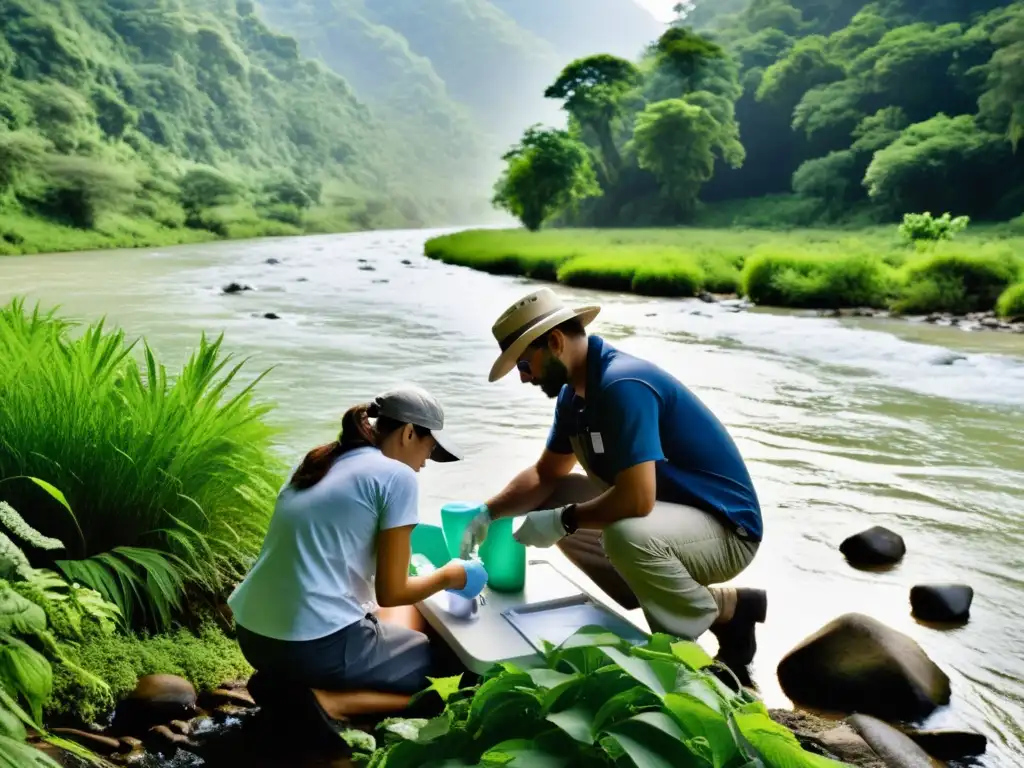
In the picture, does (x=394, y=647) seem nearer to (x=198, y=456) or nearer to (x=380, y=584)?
(x=380, y=584)

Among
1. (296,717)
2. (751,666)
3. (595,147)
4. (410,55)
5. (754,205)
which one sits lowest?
(751,666)

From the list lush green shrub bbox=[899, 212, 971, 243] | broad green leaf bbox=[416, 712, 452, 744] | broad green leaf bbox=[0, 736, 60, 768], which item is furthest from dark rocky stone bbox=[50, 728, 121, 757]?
lush green shrub bbox=[899, 212, 971, 243]

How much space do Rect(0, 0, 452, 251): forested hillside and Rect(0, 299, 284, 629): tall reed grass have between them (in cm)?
3482

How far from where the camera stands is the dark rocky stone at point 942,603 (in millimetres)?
3617

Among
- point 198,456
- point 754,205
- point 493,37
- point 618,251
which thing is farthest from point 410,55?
point 198,456

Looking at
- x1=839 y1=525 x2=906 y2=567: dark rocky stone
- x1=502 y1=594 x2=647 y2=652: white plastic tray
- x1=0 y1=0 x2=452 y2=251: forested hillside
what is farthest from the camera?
x1=0 y1=0 x2=452 y2=251: forested hillside

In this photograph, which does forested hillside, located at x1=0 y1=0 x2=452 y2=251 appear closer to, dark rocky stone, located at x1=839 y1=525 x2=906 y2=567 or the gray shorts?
dark rocky stone, located at x1=839 y1=525 x2=906 y2=567

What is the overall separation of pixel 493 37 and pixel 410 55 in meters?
23.6

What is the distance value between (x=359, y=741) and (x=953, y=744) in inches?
65.4

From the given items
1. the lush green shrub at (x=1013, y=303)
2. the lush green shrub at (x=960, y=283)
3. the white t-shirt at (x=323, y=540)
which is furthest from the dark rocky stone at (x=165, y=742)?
the lush green shrub at (x=960, y=283)

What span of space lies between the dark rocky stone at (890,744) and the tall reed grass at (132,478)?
76.6 inches

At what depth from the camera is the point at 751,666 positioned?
3.22 m

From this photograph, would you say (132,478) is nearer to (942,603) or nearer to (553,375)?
(553,375)

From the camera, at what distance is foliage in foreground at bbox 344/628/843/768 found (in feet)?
3.23
